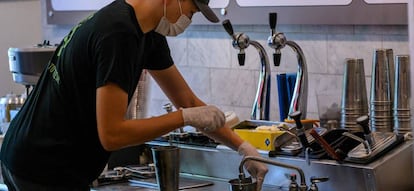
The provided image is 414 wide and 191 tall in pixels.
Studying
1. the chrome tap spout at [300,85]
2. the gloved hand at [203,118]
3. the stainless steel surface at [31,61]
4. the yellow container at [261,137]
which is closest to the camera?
the gloved hand at [203,118]

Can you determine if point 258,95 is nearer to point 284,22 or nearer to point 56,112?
point 284,22

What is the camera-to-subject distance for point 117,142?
72.6 inches

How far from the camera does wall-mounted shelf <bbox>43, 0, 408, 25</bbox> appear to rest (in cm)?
239

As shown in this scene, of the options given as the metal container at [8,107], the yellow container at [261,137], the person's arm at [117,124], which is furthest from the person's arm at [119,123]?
the metal container at [8,107]

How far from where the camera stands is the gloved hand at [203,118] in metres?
1.96

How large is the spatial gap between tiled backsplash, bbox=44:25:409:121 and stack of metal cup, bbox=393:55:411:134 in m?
0.12

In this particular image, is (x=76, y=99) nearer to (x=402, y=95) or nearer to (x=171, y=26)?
(x=171, y=26)

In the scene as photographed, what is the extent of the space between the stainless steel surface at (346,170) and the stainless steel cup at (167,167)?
0.67 feet

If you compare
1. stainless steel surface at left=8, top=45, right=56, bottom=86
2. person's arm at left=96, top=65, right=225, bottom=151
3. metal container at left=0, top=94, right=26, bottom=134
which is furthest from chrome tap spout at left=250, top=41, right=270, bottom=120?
metal container at left=0, top=94, right=26, bottom=134

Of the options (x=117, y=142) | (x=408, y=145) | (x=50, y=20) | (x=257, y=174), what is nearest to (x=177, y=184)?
(x=257, y=174)

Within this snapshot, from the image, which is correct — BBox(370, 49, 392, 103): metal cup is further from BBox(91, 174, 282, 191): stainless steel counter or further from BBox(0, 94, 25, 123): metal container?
BBox(0, 94, 25, 123): metal container

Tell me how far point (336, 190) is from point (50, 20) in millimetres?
1897

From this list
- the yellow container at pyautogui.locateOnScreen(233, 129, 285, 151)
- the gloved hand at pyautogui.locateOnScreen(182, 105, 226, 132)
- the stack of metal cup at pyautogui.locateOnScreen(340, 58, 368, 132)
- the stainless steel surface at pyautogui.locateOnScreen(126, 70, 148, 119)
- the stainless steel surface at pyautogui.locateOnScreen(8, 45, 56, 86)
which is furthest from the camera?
the stainless steel surface at pyautogui.locateOnScreen(8, 45, 56, 86)

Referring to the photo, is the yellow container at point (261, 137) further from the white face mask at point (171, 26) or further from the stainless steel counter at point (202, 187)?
the white face mask at point (171, 26)
